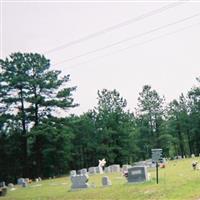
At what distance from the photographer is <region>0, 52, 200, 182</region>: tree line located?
5134 cm

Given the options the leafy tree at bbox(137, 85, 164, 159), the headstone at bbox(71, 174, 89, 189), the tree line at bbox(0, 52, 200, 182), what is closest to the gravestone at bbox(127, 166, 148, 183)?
the headstone at bbox(71, 174, 89, 189)

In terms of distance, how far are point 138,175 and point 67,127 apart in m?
29.3

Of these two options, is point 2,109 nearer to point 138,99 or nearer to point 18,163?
point 18,163

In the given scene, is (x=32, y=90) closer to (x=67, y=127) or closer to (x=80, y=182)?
(x=67, y=127)

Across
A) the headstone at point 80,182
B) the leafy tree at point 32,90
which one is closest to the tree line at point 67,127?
the leafy tree at point 32,90

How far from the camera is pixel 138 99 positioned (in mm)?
72125

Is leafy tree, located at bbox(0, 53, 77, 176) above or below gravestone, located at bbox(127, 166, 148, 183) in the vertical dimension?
above

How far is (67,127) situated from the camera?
167 feet

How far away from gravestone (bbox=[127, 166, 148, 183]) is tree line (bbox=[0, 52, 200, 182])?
27175 millimetres

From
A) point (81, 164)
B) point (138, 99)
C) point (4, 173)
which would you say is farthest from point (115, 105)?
point (4, 173)

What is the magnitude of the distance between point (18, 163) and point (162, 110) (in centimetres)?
2648

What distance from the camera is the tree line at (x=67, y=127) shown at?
51.3m

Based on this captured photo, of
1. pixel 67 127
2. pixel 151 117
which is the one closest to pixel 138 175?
pixel 67 127

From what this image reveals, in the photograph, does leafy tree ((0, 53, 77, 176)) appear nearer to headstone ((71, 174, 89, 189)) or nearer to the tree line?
the tree line
